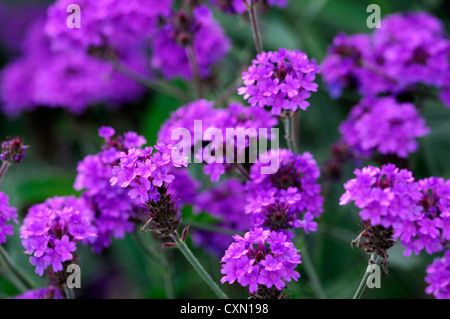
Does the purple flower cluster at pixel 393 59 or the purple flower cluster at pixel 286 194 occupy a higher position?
the purple flower cluster at pixel 393 59

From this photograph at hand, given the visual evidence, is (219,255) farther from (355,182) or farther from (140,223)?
(355,182)

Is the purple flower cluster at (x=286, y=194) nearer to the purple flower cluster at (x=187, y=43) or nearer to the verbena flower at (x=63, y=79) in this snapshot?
the purple flower cluster at (x=187, y=43)

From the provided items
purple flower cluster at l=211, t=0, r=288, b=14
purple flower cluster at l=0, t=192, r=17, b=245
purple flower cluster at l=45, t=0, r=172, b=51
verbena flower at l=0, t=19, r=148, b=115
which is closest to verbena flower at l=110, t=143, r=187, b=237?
purple flower cluster at l=0, t=192, r=17, b=245

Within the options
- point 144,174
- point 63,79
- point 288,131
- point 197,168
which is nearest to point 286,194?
point 288,131

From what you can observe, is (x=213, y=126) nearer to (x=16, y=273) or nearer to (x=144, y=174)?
(x=144, y=174)

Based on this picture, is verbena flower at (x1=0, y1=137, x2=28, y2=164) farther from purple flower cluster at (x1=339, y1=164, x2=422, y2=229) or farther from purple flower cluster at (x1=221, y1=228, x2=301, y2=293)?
purple flower cluster at (x1=339, y1=164, x2=422, y2=229)

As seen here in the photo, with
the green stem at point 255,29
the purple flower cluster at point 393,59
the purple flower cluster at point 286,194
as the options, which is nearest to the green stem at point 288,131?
the purple flower cluster at point 286,194
